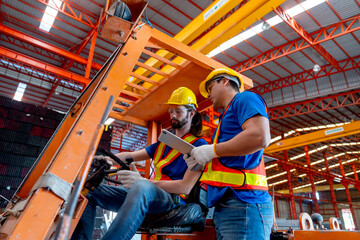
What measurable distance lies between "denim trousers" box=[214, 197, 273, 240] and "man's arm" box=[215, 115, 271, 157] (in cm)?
35

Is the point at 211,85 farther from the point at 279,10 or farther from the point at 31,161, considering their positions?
the point at 279,10

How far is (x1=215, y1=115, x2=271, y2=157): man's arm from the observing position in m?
1.49

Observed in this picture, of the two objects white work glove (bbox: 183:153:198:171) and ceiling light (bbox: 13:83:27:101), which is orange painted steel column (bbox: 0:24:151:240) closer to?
white work glove (bbox: 183:153:198:171)

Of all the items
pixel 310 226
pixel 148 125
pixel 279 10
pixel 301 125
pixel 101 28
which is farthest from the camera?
pixel 301 125

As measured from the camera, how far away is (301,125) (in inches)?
802

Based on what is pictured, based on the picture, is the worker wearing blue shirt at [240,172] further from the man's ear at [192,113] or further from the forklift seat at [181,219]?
the man's ear at [192,113]

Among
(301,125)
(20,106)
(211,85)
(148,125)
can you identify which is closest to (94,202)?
(211,85)

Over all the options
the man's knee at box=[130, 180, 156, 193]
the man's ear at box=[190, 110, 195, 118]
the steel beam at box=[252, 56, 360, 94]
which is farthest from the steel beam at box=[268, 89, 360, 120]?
the man's knee at box=[130, 180, 156, 193]

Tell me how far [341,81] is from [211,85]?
559 inches

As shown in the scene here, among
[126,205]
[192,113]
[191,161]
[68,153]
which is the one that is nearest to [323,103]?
[192,113]

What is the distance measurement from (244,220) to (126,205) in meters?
0.76

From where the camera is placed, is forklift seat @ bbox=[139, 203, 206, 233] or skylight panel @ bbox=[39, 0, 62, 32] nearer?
forklift seat @ bbox=[139, 203, 206, 233]

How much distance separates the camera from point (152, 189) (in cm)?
173

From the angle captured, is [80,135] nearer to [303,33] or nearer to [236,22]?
[236,22]
